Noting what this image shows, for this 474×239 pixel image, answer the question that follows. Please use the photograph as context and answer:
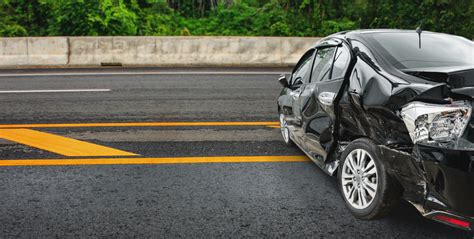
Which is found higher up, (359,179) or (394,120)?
(394,120)

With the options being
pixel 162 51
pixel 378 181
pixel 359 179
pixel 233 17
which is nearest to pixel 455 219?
pixel 378 181

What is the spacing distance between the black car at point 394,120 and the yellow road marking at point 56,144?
87.9 inches

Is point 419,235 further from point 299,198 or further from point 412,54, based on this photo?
point 412,54

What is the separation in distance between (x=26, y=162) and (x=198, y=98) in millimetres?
4379

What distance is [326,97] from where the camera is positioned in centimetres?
404

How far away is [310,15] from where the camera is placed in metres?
18.5

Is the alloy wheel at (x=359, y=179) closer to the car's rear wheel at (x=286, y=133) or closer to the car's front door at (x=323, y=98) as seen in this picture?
the car's front door at (x=323, y=98)

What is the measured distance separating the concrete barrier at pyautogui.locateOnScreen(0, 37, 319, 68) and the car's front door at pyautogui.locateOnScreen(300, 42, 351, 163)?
10.3 metres

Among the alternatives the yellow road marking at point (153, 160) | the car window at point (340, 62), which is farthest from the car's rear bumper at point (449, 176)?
the yellow road marking at point (153, 160)

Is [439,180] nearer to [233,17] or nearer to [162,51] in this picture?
[162,51]

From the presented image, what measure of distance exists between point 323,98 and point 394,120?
1.05 meters

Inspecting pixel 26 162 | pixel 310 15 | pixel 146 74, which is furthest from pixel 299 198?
pixel 310 15

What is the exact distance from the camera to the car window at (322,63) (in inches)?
174

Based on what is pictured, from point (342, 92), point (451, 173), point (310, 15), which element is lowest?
point (451, 173)
